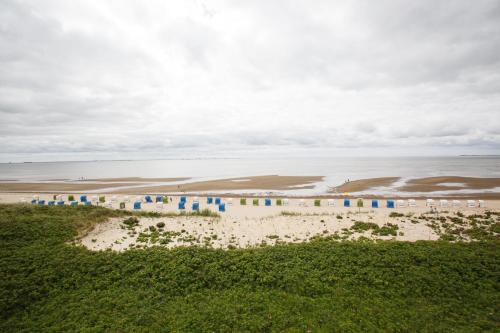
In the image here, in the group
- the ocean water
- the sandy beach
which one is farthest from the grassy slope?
the ocean water

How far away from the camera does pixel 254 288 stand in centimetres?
928

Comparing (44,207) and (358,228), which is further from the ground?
(44,207)

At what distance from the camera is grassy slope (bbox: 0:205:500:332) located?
24.7 ft

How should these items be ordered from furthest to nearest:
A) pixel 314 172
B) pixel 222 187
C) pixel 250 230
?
pixel 314 172
pixel 222 187
pixel 250 230

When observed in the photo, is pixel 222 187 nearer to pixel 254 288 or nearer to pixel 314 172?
pixel 314 172

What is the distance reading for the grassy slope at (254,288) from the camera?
7.54 meters

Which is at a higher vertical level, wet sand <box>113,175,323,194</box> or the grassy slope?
wet sand <box>113,175,323,194</box>

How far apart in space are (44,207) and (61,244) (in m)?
7.59

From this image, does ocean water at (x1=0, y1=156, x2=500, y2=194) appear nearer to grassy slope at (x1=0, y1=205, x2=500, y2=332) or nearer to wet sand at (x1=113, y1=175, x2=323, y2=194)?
wet sand at (x1=113, y1=175, x2=323, y2=194)

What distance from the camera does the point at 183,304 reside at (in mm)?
8445

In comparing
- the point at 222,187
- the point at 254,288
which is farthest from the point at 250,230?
the point at 222,187

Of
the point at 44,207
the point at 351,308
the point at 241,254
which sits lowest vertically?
the point at 351,308

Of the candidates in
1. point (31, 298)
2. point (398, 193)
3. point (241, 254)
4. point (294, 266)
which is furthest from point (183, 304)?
point (398, 193)

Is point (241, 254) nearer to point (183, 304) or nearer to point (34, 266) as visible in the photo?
point (183, 304)
